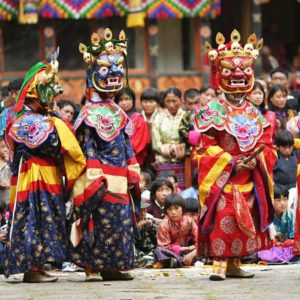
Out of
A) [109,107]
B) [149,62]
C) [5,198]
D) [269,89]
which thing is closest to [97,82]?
[109,107]

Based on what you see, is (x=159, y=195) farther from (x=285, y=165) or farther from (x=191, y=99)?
(x=191, y=99)

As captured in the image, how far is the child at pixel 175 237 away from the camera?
51.8 feet

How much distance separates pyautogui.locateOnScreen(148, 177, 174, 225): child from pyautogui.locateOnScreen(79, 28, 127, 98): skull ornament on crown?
246 cm

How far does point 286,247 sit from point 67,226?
2788mm

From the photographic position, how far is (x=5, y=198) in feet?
55.0

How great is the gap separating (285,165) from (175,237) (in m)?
1.95

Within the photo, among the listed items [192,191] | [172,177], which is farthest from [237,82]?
[172,177]

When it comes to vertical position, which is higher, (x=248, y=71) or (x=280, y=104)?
(x=248, y=71)

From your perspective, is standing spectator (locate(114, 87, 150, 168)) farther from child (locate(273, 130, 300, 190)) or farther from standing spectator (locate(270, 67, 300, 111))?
standing spectator (locate(270, 67, 300, 111))

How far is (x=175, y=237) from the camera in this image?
16078mm

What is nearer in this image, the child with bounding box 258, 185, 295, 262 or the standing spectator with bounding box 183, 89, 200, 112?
the child with bounding box 258, 185, 295, 262

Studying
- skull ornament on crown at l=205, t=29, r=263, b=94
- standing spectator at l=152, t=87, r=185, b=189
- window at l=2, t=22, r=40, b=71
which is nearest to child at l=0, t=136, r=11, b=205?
standing spectator at l=152, t=87, r=185, b=189

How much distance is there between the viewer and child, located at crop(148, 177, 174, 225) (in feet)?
54.7

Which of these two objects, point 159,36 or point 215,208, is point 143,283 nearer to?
point 215,208
